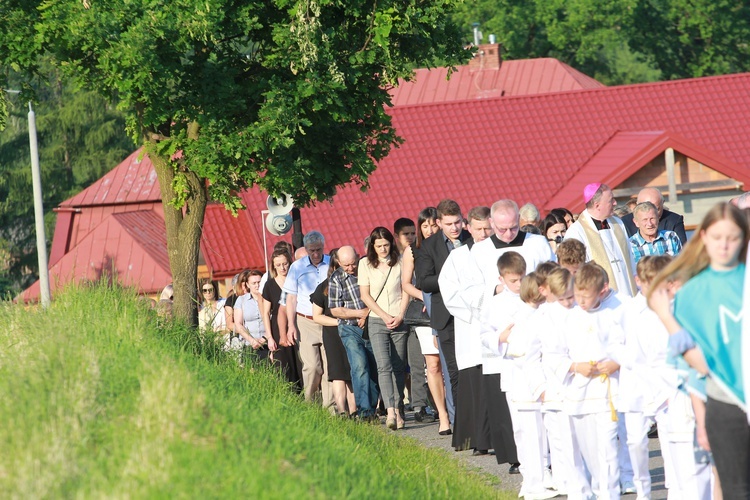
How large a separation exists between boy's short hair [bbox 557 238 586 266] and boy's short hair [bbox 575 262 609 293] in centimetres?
127

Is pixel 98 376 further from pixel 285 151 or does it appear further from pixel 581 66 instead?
pixel 581 66

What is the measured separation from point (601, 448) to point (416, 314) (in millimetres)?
5181

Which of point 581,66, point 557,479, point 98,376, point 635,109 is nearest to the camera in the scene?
point 98,376

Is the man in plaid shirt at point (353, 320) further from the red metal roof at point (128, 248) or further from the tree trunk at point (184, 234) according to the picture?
the red metal roof at point (128, 248)

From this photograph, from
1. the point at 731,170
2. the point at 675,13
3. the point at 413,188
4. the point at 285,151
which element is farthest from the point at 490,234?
the point at 675,13

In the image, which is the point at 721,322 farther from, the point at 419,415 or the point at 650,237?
the point at 419,415

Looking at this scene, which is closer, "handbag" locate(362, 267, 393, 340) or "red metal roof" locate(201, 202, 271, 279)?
"handbag" locate(362, 267, 393, 340)

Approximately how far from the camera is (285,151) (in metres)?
14.2

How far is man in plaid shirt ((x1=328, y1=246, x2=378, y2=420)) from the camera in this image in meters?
14.3

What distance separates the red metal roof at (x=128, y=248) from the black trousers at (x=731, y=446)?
3477 centimetres

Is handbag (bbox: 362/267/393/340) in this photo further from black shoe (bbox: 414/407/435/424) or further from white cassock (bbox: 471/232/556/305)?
white cassock (bbox: 471/232/556/305)

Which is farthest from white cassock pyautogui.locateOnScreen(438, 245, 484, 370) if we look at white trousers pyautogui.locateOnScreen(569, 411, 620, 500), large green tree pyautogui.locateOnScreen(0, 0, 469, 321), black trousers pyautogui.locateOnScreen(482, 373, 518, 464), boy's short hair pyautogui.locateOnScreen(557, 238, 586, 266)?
large green tree pyautogui.locateOnScreen(0, 0, 469, 321)

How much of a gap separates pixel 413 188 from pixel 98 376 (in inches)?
1205

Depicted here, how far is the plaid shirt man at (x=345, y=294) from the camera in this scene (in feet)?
46.9
